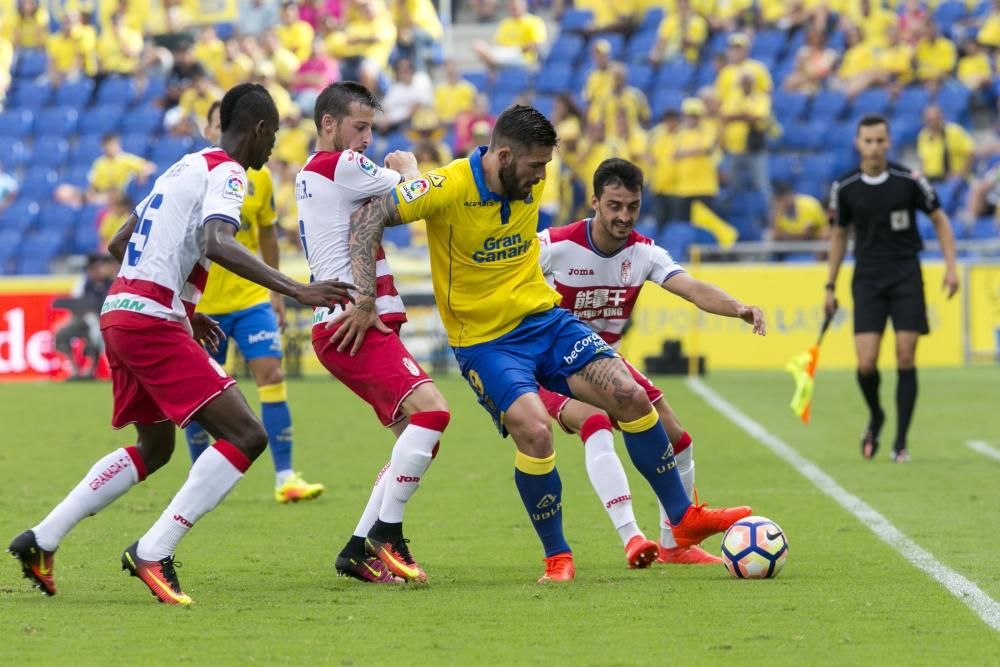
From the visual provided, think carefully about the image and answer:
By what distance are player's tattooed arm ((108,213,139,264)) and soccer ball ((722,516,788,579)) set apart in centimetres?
288

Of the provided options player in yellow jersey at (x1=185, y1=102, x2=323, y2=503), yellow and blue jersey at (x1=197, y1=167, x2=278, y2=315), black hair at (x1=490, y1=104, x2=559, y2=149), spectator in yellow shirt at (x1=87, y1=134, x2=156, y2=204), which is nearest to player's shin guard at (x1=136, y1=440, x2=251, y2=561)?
black hair at (x1=490, y1=104, x2=559, y2=149)

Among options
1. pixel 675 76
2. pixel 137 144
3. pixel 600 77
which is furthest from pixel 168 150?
pixel 675 76

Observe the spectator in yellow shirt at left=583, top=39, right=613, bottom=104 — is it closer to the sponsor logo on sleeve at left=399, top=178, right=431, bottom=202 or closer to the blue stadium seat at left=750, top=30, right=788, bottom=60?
the blue stadium seat at left=750, top=30, right=788, bottom=60

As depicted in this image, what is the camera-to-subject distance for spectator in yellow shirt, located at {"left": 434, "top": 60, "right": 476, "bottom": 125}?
2616cm

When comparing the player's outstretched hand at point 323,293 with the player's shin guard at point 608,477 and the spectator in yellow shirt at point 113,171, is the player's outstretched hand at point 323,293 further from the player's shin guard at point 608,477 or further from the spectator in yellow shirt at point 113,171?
the spectator in yellow shirt at point 113,171

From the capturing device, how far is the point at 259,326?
10445 mm

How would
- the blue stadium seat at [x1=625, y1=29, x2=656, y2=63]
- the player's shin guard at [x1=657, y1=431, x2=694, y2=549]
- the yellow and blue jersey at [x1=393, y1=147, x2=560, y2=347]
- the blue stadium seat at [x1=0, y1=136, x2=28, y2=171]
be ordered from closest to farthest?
the yellow and blue jersey at [x1=393, y1=147, x2=560, y2=347]
the player's shin guard at [x1=657, y1=431, x2=694, y2=549]
the blue stadium seat at [x1=625, y1=29, x2=656, y2=63]
the blue stadium seat at [x1=0, y1=136, x2=28, y2=171]

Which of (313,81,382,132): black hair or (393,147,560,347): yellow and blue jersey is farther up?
(313,81,382,132): black hair

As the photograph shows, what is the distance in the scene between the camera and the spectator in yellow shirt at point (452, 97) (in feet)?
85.8

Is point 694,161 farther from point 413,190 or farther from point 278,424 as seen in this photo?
point 413,190

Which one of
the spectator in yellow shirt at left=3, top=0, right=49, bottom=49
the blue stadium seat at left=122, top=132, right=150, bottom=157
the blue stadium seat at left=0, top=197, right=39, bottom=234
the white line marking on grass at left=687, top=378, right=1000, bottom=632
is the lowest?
the white line marking on grass at left=687, top=378, right=1000, bottom=632

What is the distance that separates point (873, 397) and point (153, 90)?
19453 millimetres

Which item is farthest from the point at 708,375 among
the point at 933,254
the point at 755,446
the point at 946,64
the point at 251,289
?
the point at 251,289

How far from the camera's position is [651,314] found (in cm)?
2194
